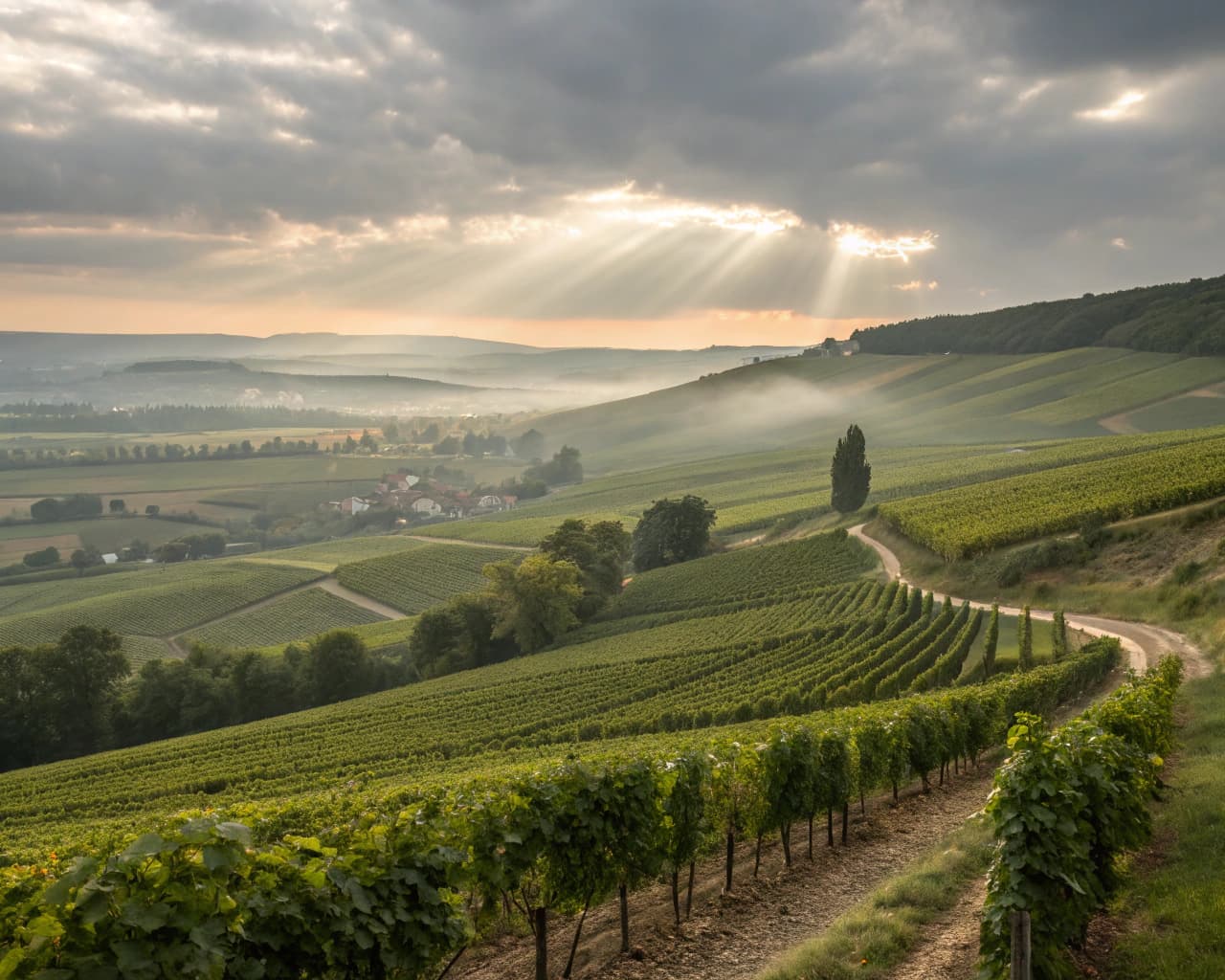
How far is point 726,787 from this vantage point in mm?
14930

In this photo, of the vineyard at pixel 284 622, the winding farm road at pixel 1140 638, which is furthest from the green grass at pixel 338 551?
the winding farm road at pixel 1140 638

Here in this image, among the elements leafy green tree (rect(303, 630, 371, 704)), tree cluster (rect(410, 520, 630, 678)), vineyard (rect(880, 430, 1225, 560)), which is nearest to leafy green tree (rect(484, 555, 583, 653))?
tree cluster (rect(410, 520, 630, 678))

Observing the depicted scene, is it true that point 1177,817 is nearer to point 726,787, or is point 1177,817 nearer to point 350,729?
point 726,787

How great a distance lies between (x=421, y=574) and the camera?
112 meters

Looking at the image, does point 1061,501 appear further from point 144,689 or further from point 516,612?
point 144,689

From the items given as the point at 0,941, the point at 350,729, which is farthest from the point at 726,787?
the point at 350,729

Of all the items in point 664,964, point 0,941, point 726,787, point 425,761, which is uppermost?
point 0,941

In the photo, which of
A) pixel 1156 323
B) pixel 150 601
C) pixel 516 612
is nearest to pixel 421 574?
pixel 150 601

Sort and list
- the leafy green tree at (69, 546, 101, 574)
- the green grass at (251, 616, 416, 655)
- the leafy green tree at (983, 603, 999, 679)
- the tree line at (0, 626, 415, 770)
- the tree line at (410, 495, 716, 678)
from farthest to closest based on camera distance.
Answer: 1. the leafy green tree at (69, 546, 101, 574)
2. the green grass at (251, 616, 416, 655)
3. the tree line at (410, 495, 716, 678)
4. the tree line at (0, 626, 415, 770)
5. the leafy green tree at (983, 603, 999, 679)

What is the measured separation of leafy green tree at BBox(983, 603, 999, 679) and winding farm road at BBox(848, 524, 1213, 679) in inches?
147

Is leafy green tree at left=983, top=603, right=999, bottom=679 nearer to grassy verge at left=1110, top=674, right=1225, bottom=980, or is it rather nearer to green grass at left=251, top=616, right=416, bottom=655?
grassy verge at left=1110, top=674, right=1225, bottom=980

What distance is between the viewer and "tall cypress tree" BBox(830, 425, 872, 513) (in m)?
83.8

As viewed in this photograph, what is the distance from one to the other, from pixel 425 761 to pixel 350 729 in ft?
38.7

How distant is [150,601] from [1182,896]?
11412 centimetres
